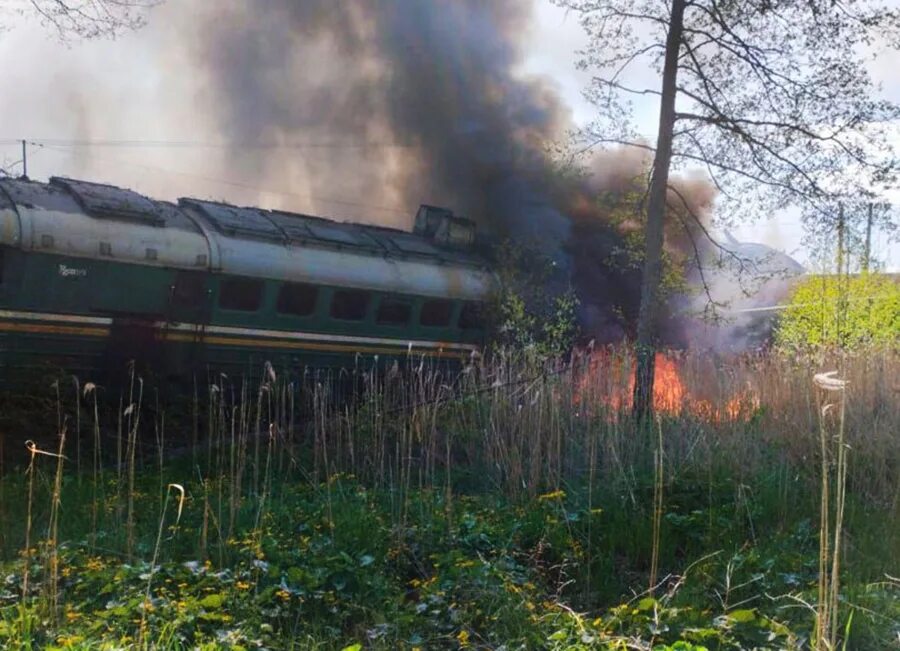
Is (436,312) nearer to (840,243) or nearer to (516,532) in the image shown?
(840,243)

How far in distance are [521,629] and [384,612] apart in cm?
76

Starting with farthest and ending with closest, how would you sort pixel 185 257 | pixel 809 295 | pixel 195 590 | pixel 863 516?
1. pixel 809 295
2. pixel 185 257
3. pixel 863 516
4. pixel 195 590

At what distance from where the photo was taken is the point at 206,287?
38.1 ft

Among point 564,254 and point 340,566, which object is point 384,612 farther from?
point 564,254

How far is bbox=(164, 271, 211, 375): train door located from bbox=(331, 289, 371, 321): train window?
198 cm

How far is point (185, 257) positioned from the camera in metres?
11.5

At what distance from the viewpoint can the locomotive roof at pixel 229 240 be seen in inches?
422

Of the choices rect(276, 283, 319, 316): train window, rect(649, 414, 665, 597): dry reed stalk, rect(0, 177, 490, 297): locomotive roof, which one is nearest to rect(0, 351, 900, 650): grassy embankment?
rect(649, 414, 665, 597): dry reed stalk

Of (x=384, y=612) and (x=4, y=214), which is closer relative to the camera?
(x=384, y=612)

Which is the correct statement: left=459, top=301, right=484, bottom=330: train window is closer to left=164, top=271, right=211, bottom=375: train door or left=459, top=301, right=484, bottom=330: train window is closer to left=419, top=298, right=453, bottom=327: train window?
left=419, top=298, right=453, bottom=327: train window

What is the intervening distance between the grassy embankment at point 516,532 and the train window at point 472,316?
195 inches

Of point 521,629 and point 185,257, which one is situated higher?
point 185,257

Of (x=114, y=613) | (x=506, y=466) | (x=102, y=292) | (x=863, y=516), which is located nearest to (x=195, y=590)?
(x=114, y=613)

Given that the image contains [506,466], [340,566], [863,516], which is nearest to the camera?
[340,566]
